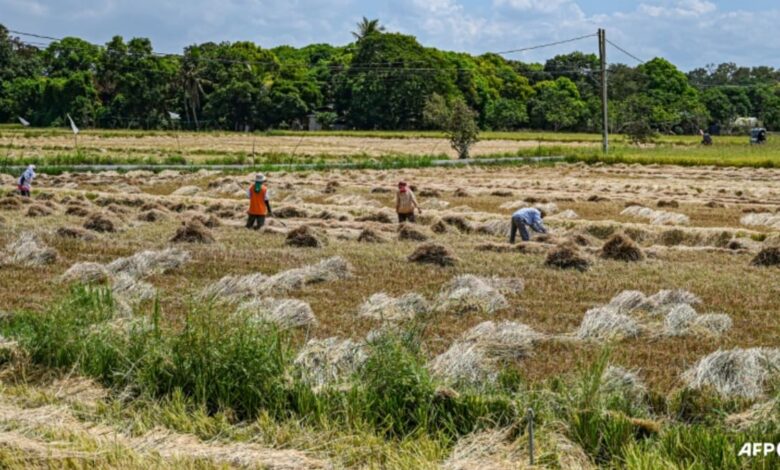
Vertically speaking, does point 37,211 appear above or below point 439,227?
above

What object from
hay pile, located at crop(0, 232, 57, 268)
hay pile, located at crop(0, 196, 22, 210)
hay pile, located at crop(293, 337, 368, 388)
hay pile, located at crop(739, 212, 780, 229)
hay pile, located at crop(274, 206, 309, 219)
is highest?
hay pile, located at crop(0, 196, 22, 210)

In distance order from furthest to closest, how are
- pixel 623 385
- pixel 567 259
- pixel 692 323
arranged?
1. pixel 567 259
2. pixel 692 323
3. pixel 623 385

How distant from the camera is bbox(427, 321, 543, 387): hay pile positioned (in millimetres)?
6742

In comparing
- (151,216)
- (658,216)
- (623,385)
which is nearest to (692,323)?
(623,385)

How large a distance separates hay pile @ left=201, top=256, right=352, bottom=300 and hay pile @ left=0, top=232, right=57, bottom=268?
3.35 meters

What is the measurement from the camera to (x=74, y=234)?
51.0 ft

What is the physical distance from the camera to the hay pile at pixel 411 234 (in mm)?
15688

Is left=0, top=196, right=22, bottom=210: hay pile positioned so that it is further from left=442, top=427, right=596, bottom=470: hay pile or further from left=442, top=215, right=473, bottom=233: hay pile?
left=442, top=427, right=596, bottom=470: hay pile

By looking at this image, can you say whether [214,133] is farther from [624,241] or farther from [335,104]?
[624,241]

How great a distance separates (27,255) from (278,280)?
414cm

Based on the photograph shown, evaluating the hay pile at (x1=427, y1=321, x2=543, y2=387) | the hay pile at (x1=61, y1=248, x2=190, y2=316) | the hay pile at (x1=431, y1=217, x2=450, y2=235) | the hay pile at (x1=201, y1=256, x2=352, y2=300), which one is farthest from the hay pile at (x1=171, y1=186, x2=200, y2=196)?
the hay pile at (x1=427, y1=321, x2=543, y2=387)

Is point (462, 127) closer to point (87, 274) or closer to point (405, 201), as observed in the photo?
point (405, 201)

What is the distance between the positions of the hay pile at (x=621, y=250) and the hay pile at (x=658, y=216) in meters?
5.22

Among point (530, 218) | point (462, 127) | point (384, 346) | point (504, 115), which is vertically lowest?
point (530, 218)
